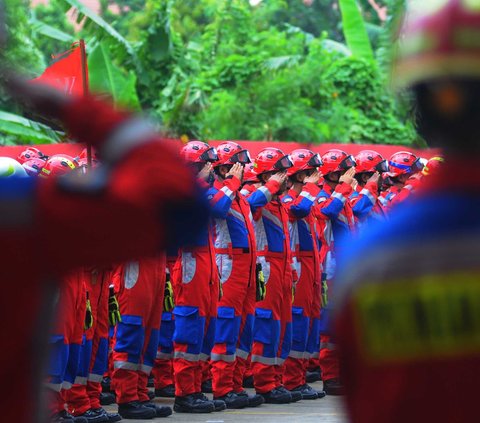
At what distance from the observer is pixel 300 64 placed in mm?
27641

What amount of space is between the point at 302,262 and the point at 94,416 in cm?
338

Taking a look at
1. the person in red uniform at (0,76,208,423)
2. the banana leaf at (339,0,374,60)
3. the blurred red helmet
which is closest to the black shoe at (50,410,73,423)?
the blurred red helmet

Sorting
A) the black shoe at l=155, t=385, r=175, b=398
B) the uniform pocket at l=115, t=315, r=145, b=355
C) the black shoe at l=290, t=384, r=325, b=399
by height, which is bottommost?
the black shoe at l=290, t=384, r=325, b=399

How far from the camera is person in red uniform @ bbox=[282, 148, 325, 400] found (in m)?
12.9

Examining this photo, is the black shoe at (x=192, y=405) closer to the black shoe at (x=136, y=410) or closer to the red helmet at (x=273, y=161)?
the black shoe at (x=136, y=410)

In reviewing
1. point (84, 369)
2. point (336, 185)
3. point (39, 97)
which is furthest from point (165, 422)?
point (39, 97)

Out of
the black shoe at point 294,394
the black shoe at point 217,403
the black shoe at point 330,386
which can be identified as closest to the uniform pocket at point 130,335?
the black shoe at point 217,403

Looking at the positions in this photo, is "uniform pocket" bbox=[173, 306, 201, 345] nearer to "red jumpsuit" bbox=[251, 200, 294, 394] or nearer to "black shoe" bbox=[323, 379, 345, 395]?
"red jumpsuit" bbox=[251, 200, 294, 394]

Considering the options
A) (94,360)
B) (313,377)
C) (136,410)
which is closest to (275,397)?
(136,410)

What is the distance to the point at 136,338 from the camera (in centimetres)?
1091

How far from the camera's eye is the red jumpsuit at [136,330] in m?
10.9

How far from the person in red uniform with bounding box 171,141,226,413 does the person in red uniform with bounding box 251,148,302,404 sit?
862mm

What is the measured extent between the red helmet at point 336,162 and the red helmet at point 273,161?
4.94 feet

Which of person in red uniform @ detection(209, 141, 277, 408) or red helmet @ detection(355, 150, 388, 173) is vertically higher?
red helmet @ detection(355, 150, 388, 173)
